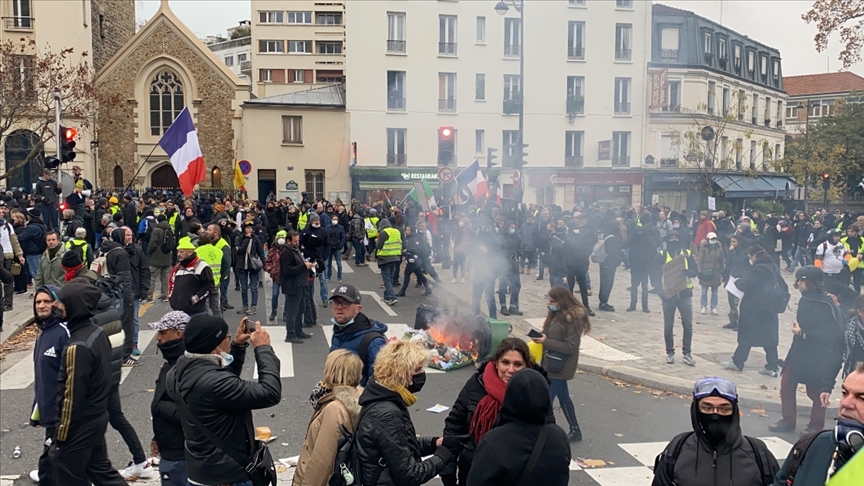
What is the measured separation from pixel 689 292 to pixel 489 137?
1011 inches

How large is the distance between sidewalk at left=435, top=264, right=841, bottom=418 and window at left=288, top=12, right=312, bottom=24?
4877cm

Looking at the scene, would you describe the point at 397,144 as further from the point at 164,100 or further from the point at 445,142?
the point at 445,142

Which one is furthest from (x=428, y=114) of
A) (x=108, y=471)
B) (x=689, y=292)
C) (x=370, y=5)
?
(x=108, y=471)

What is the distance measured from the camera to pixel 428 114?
34281 millimetres

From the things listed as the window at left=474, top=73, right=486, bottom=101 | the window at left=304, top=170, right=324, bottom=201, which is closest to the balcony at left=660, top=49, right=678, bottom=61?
Result: the window at left=474, top=73, right=486, bottom=101

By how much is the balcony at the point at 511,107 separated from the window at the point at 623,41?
819 cm

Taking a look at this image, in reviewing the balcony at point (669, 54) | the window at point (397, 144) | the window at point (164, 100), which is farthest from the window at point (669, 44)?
the window at point (164, 100)

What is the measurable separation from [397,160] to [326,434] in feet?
105

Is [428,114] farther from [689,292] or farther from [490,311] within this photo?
[689,292]

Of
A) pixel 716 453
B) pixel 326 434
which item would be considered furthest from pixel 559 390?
pixel 326 434

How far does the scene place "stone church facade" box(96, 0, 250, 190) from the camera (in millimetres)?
37938

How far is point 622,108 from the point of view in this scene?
108ft

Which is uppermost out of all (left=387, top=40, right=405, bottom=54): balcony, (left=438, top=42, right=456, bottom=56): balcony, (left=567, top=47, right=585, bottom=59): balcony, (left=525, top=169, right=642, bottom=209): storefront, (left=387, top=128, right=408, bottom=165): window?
(left=387, top=40, right=405, bottom=54): balcony

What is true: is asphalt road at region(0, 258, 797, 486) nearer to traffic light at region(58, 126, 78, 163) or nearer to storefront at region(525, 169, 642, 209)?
traffic light at region(58, 126, 78, 163)
